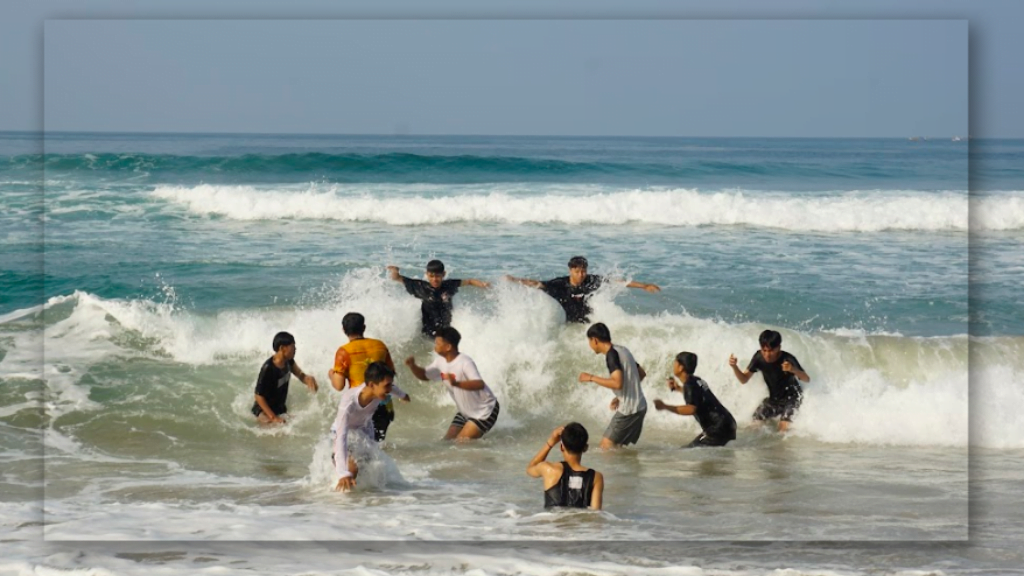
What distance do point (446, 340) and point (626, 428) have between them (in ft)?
6.03

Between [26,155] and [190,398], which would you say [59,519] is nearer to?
[190,398]

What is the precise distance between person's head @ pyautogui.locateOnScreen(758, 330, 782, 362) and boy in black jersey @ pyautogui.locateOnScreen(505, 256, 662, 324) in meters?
1.67

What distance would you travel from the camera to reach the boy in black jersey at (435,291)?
11.6 meters

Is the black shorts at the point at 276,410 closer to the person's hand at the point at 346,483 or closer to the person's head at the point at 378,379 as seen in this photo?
the person's hand at the point at 346,483

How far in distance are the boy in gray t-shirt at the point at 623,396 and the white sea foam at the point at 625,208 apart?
13227 millimetres

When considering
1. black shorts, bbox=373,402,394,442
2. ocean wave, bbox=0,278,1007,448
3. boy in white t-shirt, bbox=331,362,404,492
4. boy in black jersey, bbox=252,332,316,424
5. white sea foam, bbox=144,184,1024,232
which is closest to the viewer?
boy in white t-shirt, bbox=331,362,404,492

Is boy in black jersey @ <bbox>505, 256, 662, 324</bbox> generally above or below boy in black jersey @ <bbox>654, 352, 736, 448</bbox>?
above

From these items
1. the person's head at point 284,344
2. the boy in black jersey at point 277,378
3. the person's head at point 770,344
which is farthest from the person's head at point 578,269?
the person's head at point 284,344

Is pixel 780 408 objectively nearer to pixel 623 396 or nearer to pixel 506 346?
pixel 623 396

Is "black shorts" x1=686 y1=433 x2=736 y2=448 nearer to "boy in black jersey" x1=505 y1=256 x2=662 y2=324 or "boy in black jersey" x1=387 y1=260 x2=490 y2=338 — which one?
"boy in black jersey" x1=505 y1=256 x2=662 y2=324

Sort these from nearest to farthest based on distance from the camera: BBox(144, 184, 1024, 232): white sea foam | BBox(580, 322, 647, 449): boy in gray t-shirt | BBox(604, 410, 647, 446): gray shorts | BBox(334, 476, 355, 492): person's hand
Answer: BBox(334, 476, 355, 492): person's hand, BBox(580, 322, 647, 449): boy in gray t-shirt, BBox(604, 410, 647, 446): gray shorts, BBox(144, 184, 1024, 232): white sea foam

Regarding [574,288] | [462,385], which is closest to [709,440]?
[462,385]

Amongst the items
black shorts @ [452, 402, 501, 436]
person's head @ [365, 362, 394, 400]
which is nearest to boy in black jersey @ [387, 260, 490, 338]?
black shorts @ [452, 402, 501, 436]

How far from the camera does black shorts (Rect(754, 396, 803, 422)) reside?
10.5m
